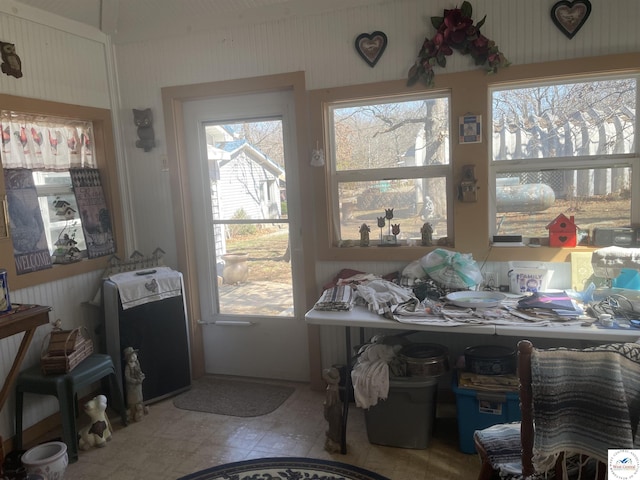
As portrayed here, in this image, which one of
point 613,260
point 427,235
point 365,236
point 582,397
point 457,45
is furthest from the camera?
point 365,236

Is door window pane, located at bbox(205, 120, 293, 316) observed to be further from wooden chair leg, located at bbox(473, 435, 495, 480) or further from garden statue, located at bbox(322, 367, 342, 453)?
wooden chair leg, located at bbox(473, 435, 495, 480)

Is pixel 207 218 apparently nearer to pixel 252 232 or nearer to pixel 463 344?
pixel 252 232

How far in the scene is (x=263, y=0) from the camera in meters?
3.19

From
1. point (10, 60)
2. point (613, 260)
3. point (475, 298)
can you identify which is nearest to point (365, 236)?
point (475, 298)

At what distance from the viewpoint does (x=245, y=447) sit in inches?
109

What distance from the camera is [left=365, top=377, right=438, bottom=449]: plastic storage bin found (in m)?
2.63

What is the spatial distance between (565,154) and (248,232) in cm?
209

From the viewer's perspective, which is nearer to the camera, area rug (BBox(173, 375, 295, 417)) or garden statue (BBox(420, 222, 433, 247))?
garden statue (BBox(420, 222, 433, 247))

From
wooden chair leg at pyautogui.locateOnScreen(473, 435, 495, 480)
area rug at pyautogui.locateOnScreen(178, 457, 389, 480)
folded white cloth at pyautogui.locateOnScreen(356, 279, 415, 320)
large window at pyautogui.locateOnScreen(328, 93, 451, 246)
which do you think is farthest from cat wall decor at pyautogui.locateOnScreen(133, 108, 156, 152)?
wooden chair leg at pyautogui.locateOnScreen(473, 435, 495, 480)

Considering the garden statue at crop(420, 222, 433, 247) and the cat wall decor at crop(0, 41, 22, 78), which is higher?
the cat wall decor at crop(0, 41, 22, 78)

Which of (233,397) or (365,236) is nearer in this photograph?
(365,236)

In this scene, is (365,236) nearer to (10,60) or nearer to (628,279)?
(628,279)

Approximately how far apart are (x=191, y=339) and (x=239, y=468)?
135cm

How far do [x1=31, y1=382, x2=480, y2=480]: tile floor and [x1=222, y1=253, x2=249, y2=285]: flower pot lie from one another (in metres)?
0.95
